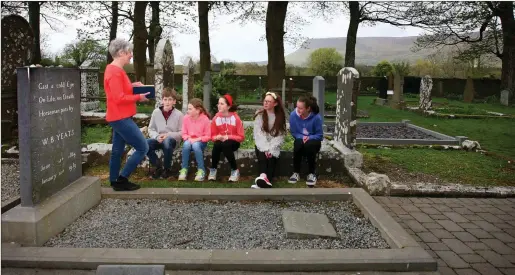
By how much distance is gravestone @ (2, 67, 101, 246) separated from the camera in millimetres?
3828

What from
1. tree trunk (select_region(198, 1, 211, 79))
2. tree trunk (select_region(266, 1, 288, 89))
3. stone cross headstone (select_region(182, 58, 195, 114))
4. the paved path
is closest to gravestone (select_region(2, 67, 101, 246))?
the paved path

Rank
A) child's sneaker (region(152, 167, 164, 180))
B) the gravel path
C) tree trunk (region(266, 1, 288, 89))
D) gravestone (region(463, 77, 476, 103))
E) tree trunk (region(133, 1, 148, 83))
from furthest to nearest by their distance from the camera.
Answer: gravestone (region(463, 77, 476, 103)) → tree trunk (region(133, 1, 148, 83)) → tree trunk (region(266, 1, 288, 89)) → child's sneaker (region(152, 167, 164, 180)) → the gravel path

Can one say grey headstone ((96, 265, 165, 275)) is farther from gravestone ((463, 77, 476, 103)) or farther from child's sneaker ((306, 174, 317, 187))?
gravestone ((463, 77, 476, 103))

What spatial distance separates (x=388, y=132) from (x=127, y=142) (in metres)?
8.39

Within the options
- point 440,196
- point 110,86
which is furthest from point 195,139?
point 440,196

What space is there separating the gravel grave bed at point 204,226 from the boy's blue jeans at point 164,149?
1.33 m

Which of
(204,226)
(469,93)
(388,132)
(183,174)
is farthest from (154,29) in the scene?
(204,226)

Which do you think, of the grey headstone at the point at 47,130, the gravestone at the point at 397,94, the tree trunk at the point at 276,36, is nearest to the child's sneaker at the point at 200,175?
the grey headstone at the point at 47,130

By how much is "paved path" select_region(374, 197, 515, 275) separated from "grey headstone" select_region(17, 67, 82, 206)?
11.5 feet

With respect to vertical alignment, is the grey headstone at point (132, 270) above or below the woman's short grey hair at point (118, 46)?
below

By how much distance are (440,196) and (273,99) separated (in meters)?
2.55

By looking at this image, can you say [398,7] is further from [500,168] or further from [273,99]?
[273,99]

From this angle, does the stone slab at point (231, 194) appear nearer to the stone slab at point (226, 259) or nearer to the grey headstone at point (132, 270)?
the stone slab at point (226, 259)

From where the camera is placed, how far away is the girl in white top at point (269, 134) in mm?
6324
